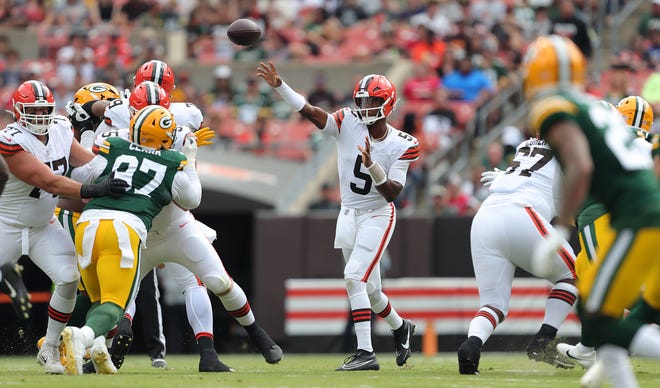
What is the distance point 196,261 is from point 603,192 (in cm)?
345

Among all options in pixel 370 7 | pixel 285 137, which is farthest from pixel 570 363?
pixel 370 7

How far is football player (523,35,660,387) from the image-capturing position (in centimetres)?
545

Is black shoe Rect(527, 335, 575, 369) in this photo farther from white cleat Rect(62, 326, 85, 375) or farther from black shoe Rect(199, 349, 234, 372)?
white cleat Rect(62, 326, 85, 375)

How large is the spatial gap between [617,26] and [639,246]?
1309cm

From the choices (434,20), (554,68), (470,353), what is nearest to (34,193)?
(470,353)

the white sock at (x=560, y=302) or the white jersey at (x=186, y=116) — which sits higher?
the white jersey at (x=186, y=116)

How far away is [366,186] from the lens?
9.03 m

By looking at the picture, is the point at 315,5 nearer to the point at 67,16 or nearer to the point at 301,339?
the point at 67,16

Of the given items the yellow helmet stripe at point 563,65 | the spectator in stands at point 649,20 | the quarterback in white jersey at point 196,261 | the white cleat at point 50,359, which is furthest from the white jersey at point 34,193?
the spectator in stands at point 649,20

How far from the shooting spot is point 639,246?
17.9 feet

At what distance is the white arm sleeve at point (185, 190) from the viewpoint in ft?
26.2

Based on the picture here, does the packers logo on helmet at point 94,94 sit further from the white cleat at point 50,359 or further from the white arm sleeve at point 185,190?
the white cleat at point 50,359

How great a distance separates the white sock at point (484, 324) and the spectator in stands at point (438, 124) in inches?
330

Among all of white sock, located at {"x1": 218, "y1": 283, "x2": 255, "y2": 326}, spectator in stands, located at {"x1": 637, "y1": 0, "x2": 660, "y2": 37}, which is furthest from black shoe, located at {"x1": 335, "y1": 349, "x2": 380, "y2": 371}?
spectator in stands, located at {"x1": 637, "y1": 0, "x2": 660, "y2": 37}
